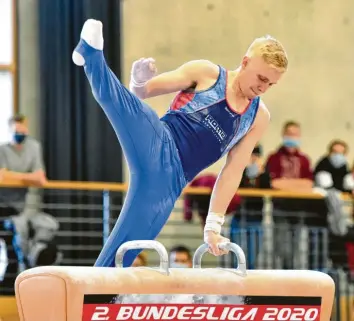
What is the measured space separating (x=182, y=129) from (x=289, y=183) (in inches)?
166

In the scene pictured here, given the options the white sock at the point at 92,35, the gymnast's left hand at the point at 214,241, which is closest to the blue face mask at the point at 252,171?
the gymnast's left hand at the point at 214,241

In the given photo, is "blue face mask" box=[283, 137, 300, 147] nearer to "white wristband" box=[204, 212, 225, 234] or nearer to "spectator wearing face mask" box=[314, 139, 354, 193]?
"spectator wearing face mask" box=[314, 139, 354, 193]

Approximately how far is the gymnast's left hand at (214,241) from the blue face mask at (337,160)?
188 inches

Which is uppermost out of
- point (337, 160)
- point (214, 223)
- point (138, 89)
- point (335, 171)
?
point (138, 89)

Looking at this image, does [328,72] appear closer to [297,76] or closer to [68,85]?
[297,76]

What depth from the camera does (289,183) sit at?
779 cm

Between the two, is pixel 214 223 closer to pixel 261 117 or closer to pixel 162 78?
pixel 261 117

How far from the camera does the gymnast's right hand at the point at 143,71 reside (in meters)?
3.62

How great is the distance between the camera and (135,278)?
2.91 meters

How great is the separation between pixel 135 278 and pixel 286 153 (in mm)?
5217

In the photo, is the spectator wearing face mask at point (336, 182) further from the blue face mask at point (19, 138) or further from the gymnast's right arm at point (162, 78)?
the gymnast's right arm at point (162, 78)

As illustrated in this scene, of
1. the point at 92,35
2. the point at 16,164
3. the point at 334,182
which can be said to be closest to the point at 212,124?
the point at 92,35

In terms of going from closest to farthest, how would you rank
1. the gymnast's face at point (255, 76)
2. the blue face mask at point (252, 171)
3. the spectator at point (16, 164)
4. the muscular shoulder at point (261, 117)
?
the gymnast's face at point (255, 76) < the muscular shoulder at point (261, 117) < the spectator at point (16, 164) < the blue face mask at point (252, 171)

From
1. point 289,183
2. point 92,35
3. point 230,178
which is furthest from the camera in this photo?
point 289,183
